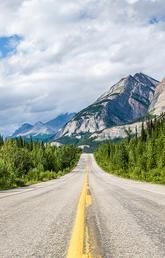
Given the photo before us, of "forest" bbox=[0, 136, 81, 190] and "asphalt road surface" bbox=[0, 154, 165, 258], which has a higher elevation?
"asphalt road surface" bbox=[0, 154, 165, 258]

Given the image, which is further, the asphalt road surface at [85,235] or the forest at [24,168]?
the forest at [24,168]

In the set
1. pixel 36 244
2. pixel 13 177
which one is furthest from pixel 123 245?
pixel 13 177

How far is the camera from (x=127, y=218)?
4242 mm

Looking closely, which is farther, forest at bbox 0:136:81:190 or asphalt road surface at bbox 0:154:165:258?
forest at bbox 0:136:81:190

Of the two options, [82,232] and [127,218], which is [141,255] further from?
[127,218]

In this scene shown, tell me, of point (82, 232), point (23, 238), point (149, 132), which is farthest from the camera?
point (149, 132)

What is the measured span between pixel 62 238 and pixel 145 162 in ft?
115

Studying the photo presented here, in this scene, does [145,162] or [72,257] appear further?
[145,162]

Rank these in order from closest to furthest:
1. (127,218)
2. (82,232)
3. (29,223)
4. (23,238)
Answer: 1. (23,238)
2. (82,232)
3. (29,223)
4. (127,218)

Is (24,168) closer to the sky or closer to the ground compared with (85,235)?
closer to the ground

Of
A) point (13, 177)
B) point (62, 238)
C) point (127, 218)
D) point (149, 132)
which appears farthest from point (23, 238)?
point (149, 132)

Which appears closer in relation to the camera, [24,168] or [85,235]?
[85,235]

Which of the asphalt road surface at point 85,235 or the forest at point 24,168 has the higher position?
the asphalt road surface at point 85,235

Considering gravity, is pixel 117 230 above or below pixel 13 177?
above
